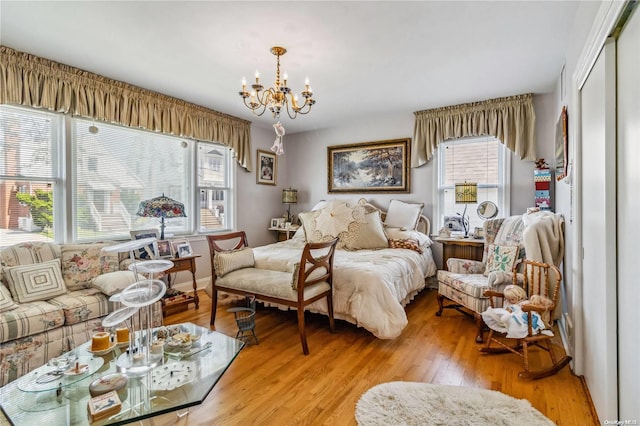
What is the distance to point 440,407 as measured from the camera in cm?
180

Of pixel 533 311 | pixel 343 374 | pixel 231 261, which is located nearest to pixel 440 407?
pixel 343 374

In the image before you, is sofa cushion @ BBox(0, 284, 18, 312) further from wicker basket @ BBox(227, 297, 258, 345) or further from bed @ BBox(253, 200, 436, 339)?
bed @ BBox(253, 200, 436, 339)

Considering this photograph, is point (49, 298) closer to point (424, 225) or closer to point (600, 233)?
point (600, 233)

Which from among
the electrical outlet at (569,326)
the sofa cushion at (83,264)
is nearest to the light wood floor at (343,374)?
the electrical outlet at (569,326)

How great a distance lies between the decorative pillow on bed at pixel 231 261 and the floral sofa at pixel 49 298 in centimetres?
70

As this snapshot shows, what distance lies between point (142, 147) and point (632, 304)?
14.7ft

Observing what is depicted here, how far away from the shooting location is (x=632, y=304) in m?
1.33

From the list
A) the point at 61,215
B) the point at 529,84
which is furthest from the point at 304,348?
the point at 529,84

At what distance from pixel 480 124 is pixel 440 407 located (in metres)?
3.44

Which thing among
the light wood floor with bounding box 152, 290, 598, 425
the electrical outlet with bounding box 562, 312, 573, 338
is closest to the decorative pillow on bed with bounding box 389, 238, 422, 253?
the light wood floor with bounding box 152, 290, 598, 425

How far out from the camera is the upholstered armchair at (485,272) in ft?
9.04

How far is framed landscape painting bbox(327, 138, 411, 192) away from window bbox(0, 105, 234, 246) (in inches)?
78.1

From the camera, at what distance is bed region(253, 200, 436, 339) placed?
2.67 m

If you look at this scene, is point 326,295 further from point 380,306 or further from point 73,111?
point 73,111
